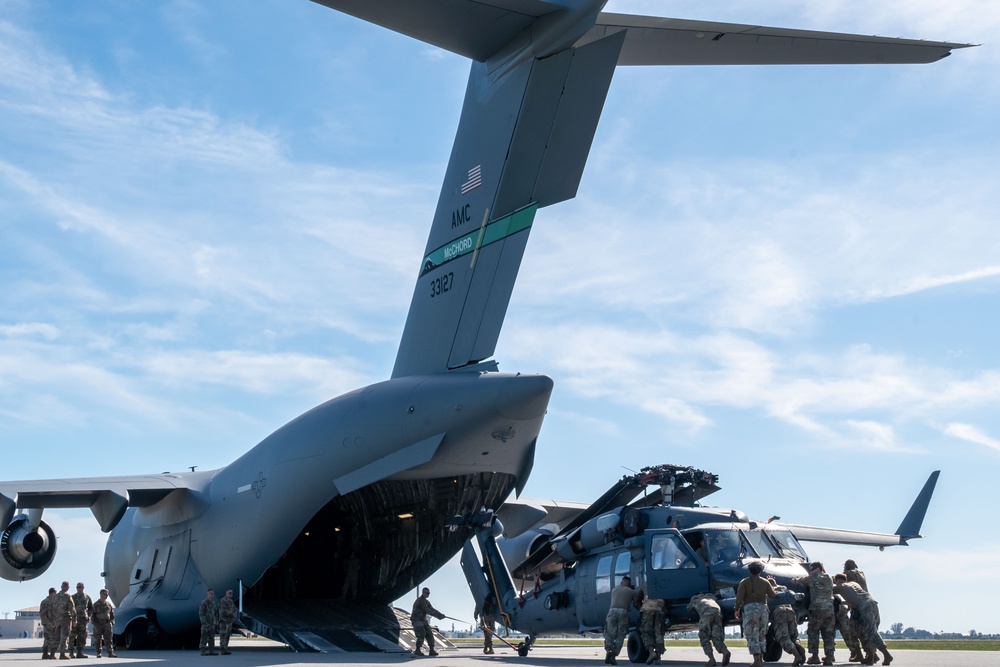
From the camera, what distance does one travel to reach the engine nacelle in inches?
690

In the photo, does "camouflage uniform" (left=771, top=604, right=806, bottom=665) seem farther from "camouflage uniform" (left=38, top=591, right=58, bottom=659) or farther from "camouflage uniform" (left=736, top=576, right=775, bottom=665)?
"camouflage uniform" (left=38, top=591, right=58, bottom=659)

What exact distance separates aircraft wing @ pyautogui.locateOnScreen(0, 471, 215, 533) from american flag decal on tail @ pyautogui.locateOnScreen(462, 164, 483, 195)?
283 inches

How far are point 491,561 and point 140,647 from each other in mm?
7107

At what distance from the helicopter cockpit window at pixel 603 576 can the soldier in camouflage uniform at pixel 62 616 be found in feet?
24.1

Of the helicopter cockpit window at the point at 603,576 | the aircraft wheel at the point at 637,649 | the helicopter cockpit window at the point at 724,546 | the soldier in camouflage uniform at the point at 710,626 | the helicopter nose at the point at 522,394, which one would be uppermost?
the helicopter nose at the point at 522,394

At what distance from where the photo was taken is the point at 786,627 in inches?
431

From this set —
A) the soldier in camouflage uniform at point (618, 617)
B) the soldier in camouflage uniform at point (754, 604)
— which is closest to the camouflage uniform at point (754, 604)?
the soldier in camouflage uniform at point (754, 604)

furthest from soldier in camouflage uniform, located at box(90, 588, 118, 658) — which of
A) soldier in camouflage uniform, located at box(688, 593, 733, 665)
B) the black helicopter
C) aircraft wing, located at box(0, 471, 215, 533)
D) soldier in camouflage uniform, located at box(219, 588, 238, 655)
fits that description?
soldier in camouflage uniform, located at box(688, 593, 733, 665)

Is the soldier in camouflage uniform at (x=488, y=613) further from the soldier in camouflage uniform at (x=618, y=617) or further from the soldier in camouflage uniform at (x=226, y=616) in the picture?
the soldier in camouflage uniform at (x=226, y=616)

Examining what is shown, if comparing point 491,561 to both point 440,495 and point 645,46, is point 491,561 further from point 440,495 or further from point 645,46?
point 645,46

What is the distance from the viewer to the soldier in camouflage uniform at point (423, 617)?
1512 centimetres

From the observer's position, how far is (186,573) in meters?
18.0

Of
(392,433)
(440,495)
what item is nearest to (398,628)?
(440,495)

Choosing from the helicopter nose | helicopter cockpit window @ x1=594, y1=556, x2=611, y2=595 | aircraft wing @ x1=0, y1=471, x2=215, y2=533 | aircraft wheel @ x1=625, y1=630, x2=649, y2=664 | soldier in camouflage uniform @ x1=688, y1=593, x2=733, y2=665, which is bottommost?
aircraft wheel @ x1=625, y1=630, x2=649, y2=664
